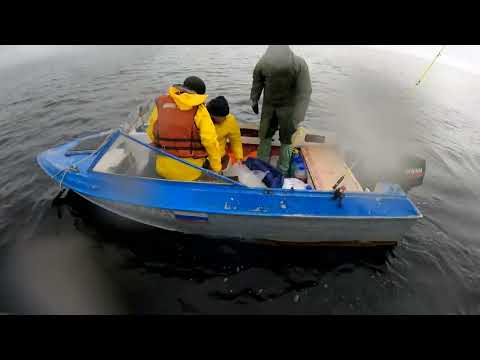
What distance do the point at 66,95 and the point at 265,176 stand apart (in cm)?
1096

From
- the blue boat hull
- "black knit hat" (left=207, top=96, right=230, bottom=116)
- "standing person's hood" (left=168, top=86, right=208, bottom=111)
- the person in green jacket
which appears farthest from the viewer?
the person in green jacket

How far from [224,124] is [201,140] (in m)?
0.54

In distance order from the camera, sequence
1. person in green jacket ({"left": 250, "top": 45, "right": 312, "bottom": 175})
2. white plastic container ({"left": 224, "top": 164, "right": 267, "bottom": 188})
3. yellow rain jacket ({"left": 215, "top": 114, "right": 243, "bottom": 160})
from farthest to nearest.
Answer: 1. white plastic container ({"left": 224, "top": 164, "right": 267, "bottom": 188})
2. person in green jacket ({"left": 250, "top": 45, "right": 312, "bottom": 175})
3. yellow rain jacket ({"left": 215, "top": 114, "right": 243, "bottom": 160})

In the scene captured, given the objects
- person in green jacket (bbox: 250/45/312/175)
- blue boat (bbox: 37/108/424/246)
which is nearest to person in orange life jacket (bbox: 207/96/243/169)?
blue boat (bbox: 37/108/424/246)

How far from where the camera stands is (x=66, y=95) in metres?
11.5

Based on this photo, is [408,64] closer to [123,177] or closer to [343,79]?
[343,79]

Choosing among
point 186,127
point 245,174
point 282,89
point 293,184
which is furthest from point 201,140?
point 293,184

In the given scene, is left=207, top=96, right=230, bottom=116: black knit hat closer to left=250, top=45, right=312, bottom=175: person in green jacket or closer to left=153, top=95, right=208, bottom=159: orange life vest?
left=153, top=95, right=208, bottom=159: orange life vest

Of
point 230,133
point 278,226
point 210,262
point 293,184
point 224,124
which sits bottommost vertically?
point 210,262

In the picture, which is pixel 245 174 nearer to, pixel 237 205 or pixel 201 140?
pixel 237 205

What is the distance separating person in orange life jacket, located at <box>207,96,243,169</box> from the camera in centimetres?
366

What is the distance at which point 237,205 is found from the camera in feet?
12.5

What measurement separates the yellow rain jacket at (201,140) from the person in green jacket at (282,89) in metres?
1.29
